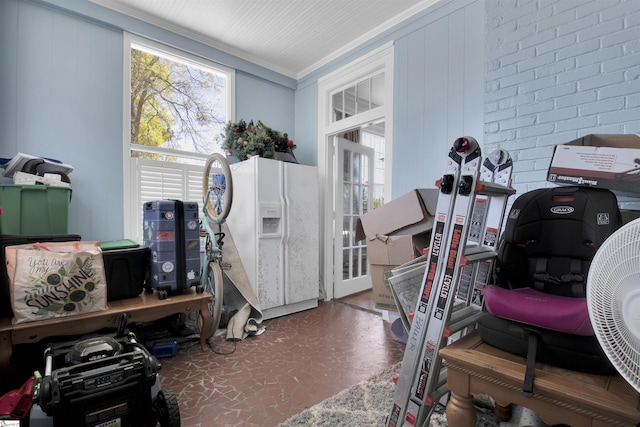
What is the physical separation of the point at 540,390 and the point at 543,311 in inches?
9.4

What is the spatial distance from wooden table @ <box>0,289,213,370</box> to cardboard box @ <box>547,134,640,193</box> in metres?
2.37

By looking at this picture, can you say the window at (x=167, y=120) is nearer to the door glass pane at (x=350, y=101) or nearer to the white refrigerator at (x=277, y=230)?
the white refrigerator at (x=277, y=230)

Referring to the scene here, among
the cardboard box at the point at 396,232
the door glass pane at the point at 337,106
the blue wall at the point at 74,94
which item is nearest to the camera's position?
the cardboard box at the point at 396,232

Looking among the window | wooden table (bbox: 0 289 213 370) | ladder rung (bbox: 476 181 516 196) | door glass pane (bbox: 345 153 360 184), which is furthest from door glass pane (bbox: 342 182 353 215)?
ladder rung (bbox: 476 181 516 196)

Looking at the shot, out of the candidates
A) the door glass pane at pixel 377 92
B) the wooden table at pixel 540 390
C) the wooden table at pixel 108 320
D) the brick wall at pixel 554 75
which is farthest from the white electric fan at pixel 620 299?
the door glass pane at pixel 377 92

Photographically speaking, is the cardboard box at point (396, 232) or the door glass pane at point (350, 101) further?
the door glass pane at point (350, 101)

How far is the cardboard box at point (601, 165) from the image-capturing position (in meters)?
1.30

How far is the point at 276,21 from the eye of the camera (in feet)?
10.3

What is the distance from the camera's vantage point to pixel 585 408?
837mm

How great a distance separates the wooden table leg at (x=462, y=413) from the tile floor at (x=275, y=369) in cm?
89

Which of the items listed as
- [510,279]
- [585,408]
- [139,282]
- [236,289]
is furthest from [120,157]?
[585,408]

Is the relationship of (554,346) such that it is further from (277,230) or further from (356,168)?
A: (356,168)

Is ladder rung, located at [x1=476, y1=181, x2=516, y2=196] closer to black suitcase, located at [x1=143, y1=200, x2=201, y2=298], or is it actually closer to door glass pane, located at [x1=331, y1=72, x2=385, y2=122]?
black suitcase, located at [x1=143, y1=200, x2=201, y2=298]

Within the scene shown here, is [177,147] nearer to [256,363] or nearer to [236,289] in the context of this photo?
[236,289]
